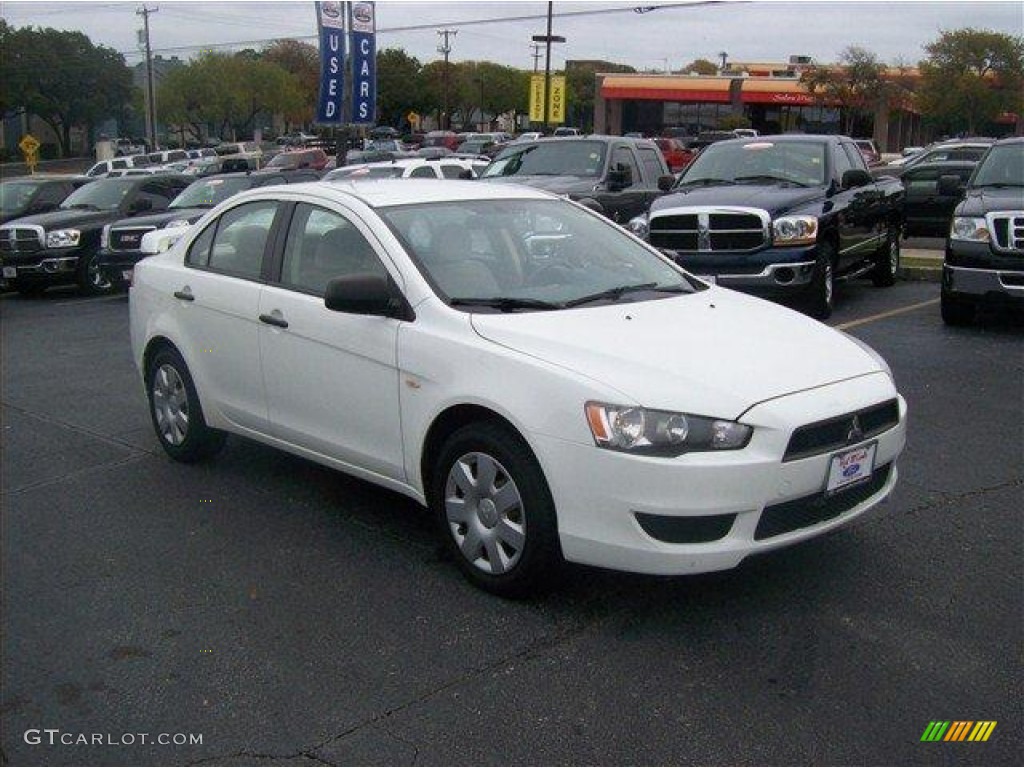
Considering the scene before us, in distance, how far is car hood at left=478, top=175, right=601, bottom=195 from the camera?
13023 millimetres

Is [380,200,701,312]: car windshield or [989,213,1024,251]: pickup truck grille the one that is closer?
[380,200,701,312]: car windshield

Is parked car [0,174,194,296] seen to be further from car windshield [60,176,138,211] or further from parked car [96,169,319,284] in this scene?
parked car [96,169,319,284]

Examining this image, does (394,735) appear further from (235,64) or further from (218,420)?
(235,64)

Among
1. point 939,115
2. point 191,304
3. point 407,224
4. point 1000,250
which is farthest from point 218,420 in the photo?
point 939,115

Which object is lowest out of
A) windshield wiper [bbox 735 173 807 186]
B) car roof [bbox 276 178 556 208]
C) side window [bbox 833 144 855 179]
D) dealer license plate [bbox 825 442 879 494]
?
dealer license plate [bbox 825 442 879 494]

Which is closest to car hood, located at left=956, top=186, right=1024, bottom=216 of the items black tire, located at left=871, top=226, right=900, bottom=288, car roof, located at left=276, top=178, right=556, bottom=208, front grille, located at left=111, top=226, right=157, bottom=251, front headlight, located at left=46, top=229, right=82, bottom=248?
black tire, located at left=871, top=226, right=900, bottom=288

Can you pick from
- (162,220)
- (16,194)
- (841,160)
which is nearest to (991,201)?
(841,160)

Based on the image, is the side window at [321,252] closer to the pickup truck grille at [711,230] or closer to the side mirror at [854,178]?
the pickup truck grille at [711,230]

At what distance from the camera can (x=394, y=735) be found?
351 cm

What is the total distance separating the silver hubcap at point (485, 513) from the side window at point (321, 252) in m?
1.08

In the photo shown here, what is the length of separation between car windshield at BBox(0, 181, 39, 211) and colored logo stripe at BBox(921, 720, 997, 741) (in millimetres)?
17804

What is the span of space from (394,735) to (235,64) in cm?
7891

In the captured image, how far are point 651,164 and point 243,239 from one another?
937cm

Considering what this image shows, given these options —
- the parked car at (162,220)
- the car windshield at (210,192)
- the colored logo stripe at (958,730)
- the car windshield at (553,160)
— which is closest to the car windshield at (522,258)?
the colored logo stripe at (958,730)
